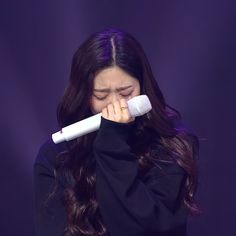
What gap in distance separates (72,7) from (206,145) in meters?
0.58

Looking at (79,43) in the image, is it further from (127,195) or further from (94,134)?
(127,195)

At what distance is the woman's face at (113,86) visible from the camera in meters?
1.16

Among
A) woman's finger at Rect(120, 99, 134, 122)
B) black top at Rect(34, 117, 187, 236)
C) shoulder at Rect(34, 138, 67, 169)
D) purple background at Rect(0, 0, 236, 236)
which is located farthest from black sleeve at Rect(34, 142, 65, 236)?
purple background at Rect(0, 0, 236, 236)

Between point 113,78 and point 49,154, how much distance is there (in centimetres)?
23

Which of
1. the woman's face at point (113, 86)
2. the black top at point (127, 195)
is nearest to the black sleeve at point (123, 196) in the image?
the black top at point (127, 195)

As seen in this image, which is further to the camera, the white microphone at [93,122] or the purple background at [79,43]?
the purple background at [79,43]

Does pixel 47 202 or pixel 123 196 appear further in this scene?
pixel 47 202

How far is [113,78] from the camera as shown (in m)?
1.16

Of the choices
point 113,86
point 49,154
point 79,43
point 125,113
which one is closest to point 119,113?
point 125,113

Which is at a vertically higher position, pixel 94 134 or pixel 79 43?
pixel 79 43

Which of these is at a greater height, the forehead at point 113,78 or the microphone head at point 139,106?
the forehead at point 113,78

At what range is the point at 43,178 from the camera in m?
1.20

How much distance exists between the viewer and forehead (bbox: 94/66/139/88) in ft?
3.81

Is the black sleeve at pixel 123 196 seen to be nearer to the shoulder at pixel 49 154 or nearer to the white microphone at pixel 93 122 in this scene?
the white microphone at pixel 93 122
